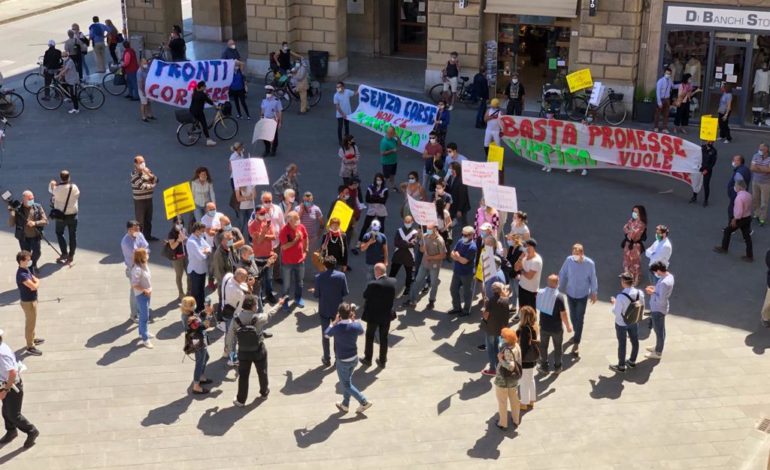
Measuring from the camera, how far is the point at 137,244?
17.3 metres

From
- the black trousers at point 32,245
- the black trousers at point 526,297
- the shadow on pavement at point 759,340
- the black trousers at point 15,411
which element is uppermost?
the black trousers at point 32,245

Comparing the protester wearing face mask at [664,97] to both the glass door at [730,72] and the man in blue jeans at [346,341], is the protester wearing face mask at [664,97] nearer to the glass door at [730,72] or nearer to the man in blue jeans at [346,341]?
the glass door at [730,72]

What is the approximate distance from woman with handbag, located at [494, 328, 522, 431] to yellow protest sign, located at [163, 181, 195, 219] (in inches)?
268

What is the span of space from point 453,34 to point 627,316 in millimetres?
16106

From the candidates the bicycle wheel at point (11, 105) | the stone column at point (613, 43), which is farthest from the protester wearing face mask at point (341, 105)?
the bicycle wheel at point (11, 105)

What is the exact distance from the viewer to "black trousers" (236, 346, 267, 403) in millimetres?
14789

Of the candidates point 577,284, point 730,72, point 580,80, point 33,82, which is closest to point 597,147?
point 580,80

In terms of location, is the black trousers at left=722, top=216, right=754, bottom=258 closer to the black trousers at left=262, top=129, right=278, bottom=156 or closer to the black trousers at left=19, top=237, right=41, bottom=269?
the black trousers at left=262, top=129, right=278, bottom=156

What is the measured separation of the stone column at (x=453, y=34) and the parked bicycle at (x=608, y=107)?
3.00 meters

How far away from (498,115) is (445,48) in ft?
21.3

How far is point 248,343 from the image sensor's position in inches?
578

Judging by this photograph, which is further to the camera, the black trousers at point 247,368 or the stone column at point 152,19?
the stone column at point 152,19

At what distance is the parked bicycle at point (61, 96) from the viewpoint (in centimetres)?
2912

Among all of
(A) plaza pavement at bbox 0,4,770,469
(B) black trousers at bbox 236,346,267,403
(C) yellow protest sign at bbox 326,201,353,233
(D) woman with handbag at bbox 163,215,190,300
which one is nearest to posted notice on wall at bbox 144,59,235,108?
(A) plaza pavement at bbox 0,4,770,469
